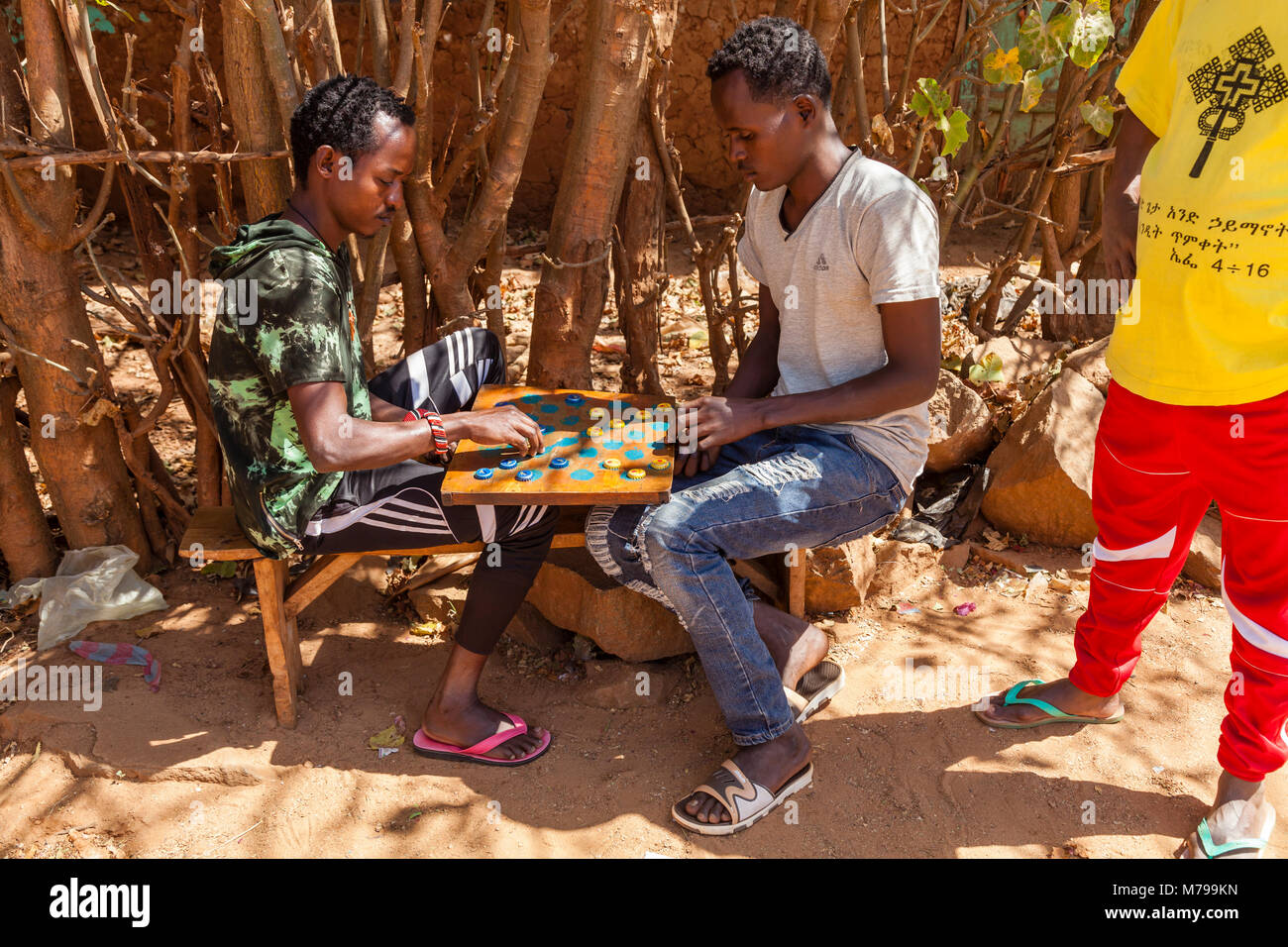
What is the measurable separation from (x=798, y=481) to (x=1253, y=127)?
4.05ft

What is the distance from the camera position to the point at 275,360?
92.6 inches

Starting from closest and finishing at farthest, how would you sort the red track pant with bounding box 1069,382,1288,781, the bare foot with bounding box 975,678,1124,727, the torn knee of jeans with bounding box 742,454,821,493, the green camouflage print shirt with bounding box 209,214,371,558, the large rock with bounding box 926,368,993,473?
the red track pant with bounding box 1069,382,1288,781, the green camouflage print shirt with bounding box 209,214,371,558, the torn knee of jeans with bounding box 742,454,821,493, the bare foot with bounding box 975,678,1124,727, the large rock with bounding box 926,368,993,473

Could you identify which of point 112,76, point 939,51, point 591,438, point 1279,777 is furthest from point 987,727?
point 112,76

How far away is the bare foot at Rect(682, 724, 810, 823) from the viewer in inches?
99.6

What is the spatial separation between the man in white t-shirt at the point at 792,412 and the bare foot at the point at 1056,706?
593mm

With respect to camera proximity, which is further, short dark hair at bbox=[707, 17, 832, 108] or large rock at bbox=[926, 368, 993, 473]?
large rock at bbox=[926, 368, 993, 473]

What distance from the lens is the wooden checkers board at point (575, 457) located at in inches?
93.7

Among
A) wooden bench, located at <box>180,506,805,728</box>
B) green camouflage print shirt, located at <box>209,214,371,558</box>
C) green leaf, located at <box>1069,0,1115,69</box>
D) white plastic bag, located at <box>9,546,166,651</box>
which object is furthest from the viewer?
green leaf, located at <box>1069,0,1115,69</box>

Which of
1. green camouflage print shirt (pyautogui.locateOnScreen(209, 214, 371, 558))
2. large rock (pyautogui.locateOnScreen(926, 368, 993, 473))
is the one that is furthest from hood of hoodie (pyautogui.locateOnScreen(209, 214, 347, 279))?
large rock (pyautogui.locateOnScreen(926, 368, 993, 473))

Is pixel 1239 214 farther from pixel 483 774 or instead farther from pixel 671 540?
pixel 483 774

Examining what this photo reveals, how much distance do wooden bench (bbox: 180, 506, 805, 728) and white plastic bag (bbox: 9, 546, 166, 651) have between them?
60 centimetres

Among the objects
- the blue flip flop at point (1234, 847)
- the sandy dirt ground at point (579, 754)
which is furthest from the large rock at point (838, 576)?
the blue flip flop at point (1234, 847)

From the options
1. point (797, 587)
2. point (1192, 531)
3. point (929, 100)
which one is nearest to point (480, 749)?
point (797, 587)

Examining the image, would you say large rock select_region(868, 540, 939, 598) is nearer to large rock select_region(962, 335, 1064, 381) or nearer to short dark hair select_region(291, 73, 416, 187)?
large rock select_region(962, 335, 1064, 381)
